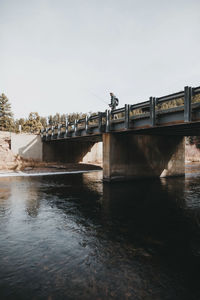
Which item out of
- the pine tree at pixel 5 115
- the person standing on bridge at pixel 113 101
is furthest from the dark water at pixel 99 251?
the pine tree at pixel 5 115

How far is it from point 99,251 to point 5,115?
199 feet

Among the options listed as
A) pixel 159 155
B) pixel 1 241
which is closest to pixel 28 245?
pixel 1 241

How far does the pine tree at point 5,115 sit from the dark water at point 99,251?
171 ft

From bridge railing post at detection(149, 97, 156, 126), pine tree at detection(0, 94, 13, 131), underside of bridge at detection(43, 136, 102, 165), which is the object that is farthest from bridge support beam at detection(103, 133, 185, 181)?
pine tree at detection(0, 94, 13, 131)

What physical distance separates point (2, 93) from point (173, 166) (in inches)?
2213

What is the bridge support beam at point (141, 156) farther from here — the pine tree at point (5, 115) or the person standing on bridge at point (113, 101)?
the pine tree at point (5, 115)

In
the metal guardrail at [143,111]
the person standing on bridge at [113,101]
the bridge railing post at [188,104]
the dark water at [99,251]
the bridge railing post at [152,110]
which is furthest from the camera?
the person standing on bridge at [113,101]

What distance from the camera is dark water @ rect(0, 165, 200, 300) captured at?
13.8 ft

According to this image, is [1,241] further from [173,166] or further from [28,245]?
[173,166]

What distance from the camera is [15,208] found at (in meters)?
10.1

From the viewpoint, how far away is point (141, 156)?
67.4ft

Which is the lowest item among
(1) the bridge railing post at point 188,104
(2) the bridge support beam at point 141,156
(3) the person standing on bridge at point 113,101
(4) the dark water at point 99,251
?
(4) the dark water at point 99,251

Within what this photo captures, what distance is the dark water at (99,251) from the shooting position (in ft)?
13.8

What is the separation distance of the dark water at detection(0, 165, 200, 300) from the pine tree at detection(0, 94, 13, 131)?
2047 inches
